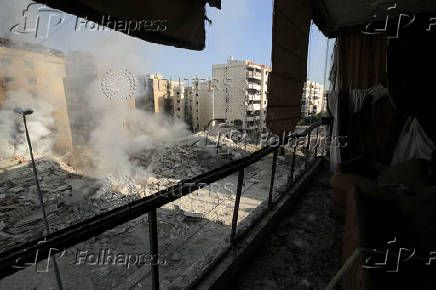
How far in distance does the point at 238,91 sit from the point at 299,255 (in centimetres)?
4143

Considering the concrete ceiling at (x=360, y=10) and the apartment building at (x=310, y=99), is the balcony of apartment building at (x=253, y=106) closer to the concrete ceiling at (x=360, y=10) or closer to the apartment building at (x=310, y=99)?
the apartment building at (x=310, y=99)

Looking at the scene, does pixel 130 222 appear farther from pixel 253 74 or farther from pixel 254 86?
pixel 253 74

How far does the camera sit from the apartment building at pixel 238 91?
40969 mm

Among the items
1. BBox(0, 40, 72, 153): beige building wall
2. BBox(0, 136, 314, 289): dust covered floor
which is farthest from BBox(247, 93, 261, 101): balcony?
BBox(0, 40, 72, 153): beige building wall

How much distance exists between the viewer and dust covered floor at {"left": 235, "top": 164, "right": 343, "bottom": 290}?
1805mm

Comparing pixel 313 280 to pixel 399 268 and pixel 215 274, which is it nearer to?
pixel 399 268

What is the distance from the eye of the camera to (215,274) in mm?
1613

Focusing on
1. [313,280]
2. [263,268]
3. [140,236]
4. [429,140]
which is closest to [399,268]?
[313,280]

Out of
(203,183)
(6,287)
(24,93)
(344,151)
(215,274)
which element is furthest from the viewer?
(24,93)

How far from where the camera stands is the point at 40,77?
18141mm

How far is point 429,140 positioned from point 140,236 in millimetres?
11861

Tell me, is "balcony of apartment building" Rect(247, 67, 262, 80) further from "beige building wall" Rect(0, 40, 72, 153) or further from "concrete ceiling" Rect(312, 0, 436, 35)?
"concrete ceiling" Rect(312, 0, 436, 35)

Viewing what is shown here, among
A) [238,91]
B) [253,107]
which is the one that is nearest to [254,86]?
[238,91]

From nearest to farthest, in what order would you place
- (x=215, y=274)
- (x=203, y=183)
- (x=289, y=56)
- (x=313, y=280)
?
(x=203, y=183)
(x=215, y=274)
(x=313, y=280)
(x=289, y=56)
